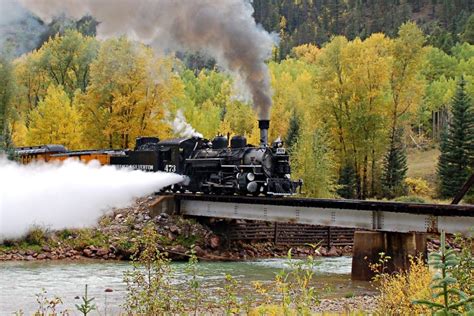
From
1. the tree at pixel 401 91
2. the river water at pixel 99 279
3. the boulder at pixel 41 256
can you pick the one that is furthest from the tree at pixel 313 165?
the boulder at pixel 41 256

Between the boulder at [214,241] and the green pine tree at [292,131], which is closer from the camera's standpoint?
the boulder at [214,241]

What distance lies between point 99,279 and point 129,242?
887cm

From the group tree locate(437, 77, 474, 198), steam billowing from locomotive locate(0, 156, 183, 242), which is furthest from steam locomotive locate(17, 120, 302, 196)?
tree locate(437, 77, 474, 198)

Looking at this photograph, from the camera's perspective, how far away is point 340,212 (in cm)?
2972

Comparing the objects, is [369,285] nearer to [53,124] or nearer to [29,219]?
[29,219]

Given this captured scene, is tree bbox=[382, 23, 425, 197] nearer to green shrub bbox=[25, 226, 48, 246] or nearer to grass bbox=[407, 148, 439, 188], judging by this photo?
grass bbox=[407, 148, 439, 188]

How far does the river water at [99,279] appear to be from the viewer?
2066 centimetres

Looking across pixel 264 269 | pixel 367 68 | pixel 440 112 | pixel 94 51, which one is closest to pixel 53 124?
pixel 94 51

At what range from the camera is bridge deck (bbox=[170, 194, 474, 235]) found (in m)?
25.1

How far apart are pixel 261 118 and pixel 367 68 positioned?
23087 mm

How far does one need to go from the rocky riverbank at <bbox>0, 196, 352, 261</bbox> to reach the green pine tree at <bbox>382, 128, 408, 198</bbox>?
64.6 ft

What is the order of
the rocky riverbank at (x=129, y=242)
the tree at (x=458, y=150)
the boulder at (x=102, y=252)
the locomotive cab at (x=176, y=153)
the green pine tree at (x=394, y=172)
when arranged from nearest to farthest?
the rocky riverbank at (x=129, y=242) → the boulder at (x=102, y=252) → the locomotive cab at (x=176, y=153) → the tree at (x=458, y=150) → the green pine tree at (x=394, y=172)

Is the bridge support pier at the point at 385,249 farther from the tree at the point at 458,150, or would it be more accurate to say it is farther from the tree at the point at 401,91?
the tree at the point at 401,91

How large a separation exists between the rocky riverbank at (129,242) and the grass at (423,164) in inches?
1379
